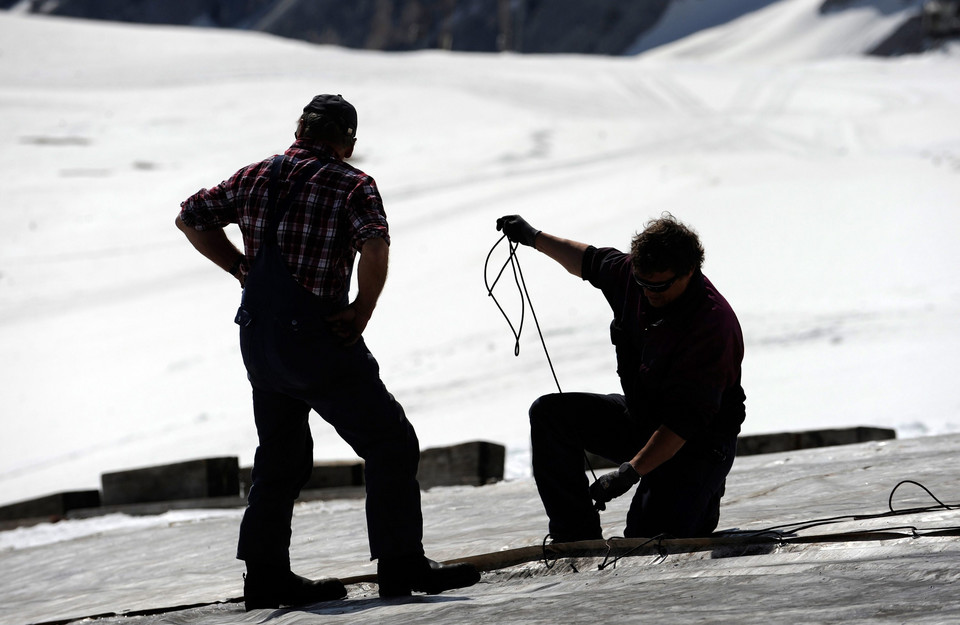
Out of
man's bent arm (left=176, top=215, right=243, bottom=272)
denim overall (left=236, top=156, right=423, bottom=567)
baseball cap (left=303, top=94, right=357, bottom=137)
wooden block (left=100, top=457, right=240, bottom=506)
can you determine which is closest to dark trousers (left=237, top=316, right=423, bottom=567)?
denim overall (left=236, top=156, right=423, bottom=567)

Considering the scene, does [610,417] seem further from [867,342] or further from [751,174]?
[751,174]

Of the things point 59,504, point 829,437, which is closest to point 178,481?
point 59,504

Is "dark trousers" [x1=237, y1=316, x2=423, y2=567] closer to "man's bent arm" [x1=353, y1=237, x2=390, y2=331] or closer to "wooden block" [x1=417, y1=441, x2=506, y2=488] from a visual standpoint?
"man's bent arm" [x1=353, y1=237, x2=390, y2=331]

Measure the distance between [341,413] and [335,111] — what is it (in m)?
0.99

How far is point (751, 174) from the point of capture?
2011cm

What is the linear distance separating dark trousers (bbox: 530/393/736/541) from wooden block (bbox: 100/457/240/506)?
11.8 feet

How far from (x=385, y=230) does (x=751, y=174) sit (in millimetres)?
17363

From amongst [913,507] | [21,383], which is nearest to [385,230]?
[913,507]

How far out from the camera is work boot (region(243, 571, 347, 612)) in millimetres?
3814

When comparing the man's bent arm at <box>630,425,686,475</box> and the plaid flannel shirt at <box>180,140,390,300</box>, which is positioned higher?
the plaid flannel shirt at <box>180,140,390,300</box>

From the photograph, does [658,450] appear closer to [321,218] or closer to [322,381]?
[322,381]

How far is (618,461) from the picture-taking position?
4.15 m

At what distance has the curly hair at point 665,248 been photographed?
373cm

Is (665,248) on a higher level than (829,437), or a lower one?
higher
